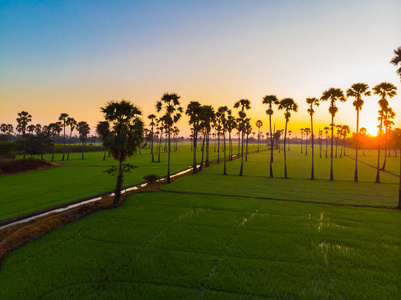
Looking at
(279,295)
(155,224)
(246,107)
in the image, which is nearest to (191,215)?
(155,224)

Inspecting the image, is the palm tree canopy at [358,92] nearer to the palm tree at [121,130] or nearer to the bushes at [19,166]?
the palm tree at [121,130]

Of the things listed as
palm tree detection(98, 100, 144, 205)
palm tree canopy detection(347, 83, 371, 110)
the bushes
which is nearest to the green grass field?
palm tree detection(98, 100, 144, 205)

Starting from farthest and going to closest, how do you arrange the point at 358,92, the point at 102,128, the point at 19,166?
the point at 19,166
the point at 358,92
the point at 102,128

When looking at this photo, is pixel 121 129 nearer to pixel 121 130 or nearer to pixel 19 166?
pixel 121 130

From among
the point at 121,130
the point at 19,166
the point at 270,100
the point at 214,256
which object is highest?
the point at 270,100

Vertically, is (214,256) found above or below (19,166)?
below

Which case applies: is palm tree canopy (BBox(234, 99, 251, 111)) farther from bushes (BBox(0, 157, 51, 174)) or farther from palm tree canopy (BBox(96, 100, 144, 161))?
bushes (BBox(0, 157, 51, 174))

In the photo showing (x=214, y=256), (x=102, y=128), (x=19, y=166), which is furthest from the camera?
(x=19, y=166)

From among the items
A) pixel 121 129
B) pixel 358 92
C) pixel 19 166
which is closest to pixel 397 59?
pixel 358 92
